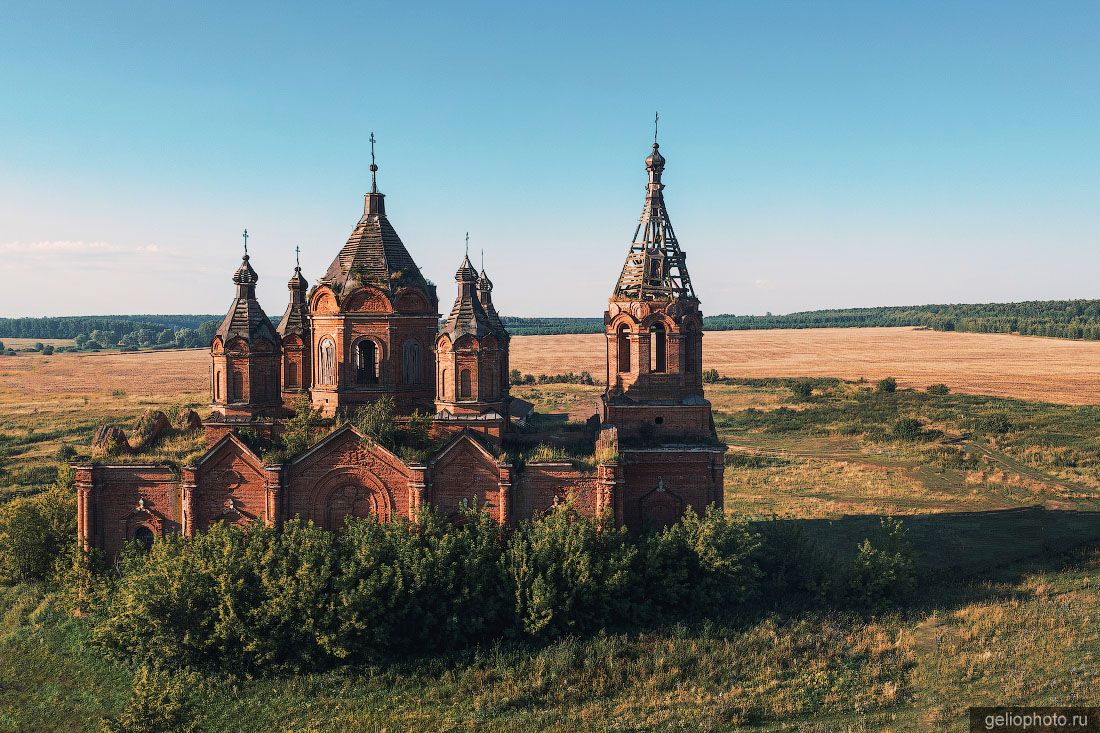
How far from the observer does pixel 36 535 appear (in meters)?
25.7

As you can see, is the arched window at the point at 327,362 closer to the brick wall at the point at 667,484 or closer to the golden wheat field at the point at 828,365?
the brick wall at the point at 667,484

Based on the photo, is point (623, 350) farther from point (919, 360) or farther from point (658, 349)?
point (919, 360)

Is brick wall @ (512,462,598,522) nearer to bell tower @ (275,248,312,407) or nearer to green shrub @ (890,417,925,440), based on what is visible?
bell tower @ (275,248,312,407)

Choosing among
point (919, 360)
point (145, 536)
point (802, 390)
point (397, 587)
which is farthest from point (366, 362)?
point (919, 360)

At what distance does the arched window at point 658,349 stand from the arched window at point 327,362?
11474 millimetres

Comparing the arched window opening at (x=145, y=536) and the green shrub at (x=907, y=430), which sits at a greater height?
the arched window opening at (x=145, y=536)

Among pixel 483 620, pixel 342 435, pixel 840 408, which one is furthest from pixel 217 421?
pixel 840 408

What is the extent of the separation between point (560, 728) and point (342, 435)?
36.2 ft

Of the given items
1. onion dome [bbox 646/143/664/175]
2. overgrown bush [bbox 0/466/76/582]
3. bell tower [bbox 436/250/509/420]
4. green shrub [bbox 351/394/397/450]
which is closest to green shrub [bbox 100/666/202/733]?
green shrub [bbox 351/394/397/450]

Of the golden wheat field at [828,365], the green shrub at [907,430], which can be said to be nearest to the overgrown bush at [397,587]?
the green shrub at [907,430]

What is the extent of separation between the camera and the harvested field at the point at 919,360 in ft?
284

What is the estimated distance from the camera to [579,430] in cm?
2831

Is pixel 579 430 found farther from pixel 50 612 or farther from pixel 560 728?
pixel 50 612

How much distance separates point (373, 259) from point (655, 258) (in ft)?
34.1
